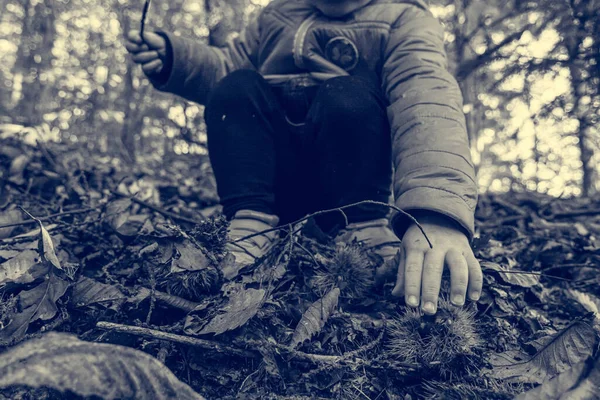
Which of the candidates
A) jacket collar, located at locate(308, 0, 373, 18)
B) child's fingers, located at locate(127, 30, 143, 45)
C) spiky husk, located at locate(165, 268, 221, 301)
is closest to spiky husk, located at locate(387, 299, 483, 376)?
spiky husk, located at locate(165, 268, 221, 301)

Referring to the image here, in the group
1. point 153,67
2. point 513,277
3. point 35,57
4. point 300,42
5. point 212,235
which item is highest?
point 35,57

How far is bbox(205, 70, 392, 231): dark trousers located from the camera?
1592mm

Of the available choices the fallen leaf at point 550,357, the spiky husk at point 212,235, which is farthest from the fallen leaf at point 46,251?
the fallen leaf at point 550,357

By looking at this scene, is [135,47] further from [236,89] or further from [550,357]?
[550,357]

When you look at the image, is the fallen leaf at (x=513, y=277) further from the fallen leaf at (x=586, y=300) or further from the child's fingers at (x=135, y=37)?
the child's fingers at (x=135, y=37)

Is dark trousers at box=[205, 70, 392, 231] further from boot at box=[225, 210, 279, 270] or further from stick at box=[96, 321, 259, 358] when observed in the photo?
stick at box=[96, 321, 259, 358]

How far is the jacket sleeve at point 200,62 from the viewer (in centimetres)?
179

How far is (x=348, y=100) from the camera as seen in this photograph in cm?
156

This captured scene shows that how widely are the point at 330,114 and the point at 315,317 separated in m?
0.74

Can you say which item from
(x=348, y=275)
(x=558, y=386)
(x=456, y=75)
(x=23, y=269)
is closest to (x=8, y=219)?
(x=23, y=269)

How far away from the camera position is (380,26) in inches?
66.4

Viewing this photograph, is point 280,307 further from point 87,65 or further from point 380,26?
point 87,65

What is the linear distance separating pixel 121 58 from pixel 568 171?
5430 mm

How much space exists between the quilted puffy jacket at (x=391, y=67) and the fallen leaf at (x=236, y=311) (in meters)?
0.49
